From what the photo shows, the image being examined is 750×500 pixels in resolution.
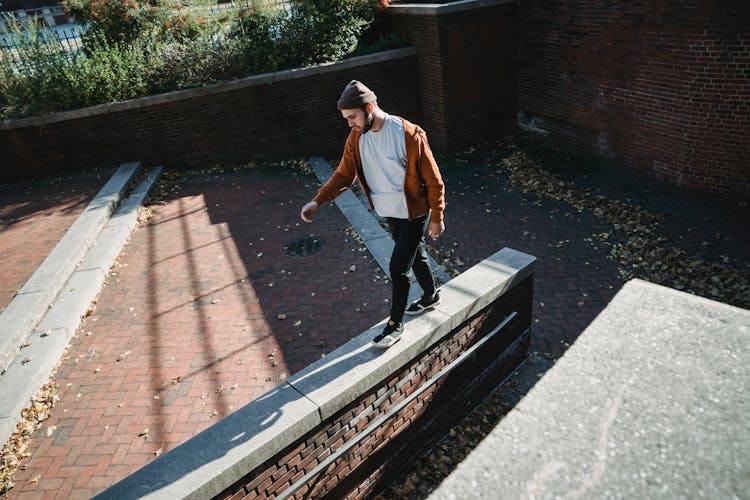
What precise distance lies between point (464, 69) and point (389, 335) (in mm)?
8200

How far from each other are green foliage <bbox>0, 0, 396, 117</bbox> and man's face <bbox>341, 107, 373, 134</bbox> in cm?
784

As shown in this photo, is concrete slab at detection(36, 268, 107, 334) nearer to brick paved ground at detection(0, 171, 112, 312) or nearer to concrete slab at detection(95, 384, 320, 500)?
brick paved ground at detection(0, 171, 112, 312)

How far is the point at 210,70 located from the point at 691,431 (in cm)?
1083

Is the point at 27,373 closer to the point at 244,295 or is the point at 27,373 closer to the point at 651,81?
the point at 244,295

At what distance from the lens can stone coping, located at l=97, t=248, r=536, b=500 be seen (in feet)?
9.27

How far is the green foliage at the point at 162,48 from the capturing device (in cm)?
981

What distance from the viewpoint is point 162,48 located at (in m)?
10.6

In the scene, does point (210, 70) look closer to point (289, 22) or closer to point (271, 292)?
point (289, 22)

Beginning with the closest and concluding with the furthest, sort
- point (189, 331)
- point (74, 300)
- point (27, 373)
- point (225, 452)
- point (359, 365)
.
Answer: point (225, 452)
point (359, 365)
point (27, 373)
point (189, 331)
point (74, 300)

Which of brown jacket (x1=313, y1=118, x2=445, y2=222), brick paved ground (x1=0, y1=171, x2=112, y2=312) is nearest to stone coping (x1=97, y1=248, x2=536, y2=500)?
brown jacket (x1=313, y1=118, x2=445, y2=222)

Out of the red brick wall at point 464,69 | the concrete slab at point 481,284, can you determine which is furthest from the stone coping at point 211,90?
the concrete slab at point 481,284

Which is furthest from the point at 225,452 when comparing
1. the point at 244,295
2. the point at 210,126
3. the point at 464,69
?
the point at 464,69

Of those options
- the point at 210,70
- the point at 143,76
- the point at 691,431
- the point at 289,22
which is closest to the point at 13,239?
the point at 143,76

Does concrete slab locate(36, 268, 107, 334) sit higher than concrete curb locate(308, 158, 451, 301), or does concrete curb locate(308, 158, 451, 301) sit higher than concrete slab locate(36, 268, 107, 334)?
concrete slab locate(36, 268, 107, 334)
